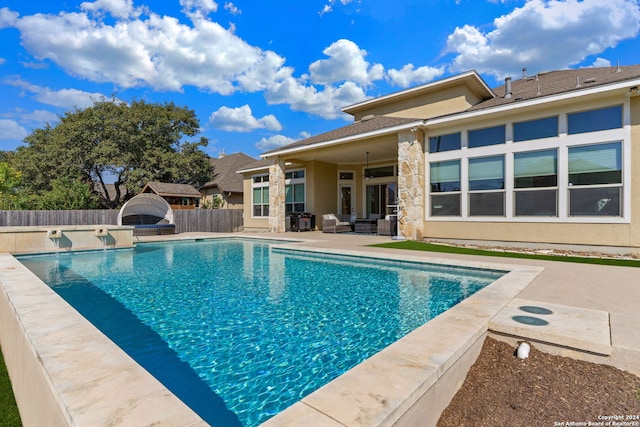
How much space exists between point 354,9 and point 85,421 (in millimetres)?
18496

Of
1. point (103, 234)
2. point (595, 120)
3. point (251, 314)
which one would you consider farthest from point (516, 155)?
point (103, 234)

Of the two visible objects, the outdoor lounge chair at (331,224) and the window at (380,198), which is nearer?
the outdoor lounge chair at (331,224)

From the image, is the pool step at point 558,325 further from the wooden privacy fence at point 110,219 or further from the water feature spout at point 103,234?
the wooden privacy fence at point 110,219

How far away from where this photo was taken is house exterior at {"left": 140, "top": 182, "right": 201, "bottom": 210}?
2153cm

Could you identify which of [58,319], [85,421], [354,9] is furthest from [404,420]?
[354,9]

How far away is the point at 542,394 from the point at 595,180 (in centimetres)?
843

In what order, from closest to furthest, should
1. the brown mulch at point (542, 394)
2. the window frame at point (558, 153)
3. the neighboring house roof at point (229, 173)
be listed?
1. the brown mulch at point (542, 394)
2. the window frame at point (558, 153)
3. the neighboring house roof at point (229, 173)

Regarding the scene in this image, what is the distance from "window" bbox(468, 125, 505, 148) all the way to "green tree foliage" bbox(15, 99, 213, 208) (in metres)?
23.7

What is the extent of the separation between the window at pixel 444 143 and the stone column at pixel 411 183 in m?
0.37

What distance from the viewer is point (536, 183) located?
9367mm

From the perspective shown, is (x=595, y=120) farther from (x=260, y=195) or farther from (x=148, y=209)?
(x=148, y=209)

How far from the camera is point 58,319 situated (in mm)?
3127

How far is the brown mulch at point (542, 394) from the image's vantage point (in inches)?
88.4

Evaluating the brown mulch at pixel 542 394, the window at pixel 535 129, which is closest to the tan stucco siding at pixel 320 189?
the window at pixel 535 129
